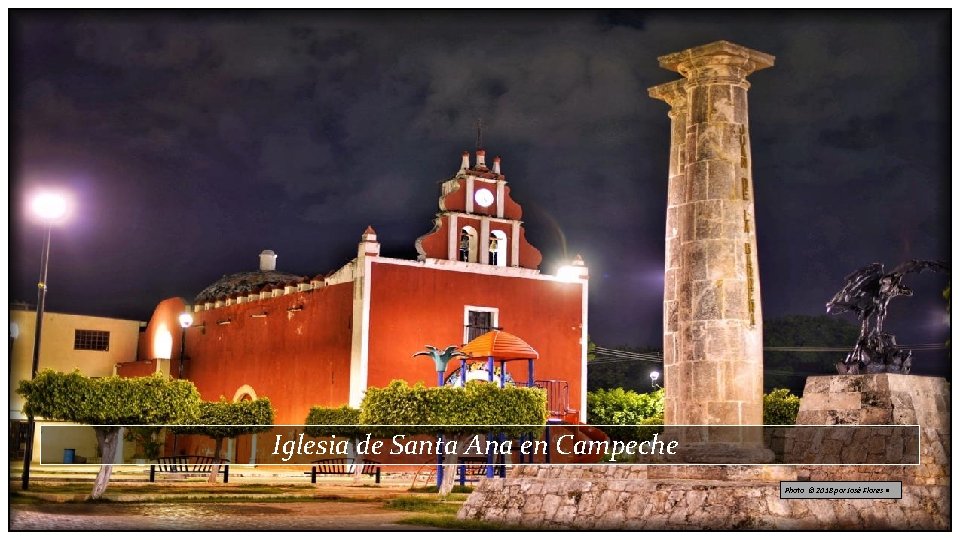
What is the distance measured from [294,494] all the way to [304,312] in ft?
34.0

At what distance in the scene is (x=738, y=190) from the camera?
1351 centimetres

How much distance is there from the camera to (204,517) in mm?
13047

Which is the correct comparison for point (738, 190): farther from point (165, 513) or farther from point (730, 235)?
point (165, 513)

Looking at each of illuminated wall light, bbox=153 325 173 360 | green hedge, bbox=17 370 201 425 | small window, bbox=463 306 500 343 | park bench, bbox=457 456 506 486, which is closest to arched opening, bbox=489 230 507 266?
small window, bbox=463 306 500 343

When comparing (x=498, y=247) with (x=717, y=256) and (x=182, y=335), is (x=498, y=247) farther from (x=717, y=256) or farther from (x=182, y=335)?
(x=717, y=256)

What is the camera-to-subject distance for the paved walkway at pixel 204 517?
1244 centimetres

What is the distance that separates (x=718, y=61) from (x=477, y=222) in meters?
13.3

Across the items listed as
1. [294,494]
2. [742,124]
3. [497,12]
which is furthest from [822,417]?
[294,494]

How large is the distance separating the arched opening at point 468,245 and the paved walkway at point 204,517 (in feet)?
39.9

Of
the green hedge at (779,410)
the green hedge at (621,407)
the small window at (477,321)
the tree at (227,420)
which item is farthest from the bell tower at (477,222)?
the green hedge at (779,410)

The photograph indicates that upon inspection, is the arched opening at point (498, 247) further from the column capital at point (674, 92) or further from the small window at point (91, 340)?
the column capital at point (674, 92)

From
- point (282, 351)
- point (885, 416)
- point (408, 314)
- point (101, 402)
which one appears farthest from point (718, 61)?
point (282, 351)

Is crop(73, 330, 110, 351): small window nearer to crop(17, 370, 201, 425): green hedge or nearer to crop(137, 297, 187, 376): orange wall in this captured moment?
crop(137, 297, 187, 376): orange wall

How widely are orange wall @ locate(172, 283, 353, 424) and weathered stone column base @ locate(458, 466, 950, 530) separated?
12481mm
